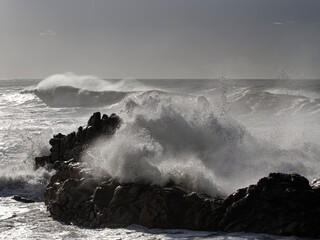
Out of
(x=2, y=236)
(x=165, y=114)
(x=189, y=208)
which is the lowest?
(x=2, y=236)

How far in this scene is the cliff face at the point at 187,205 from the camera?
22.2ft

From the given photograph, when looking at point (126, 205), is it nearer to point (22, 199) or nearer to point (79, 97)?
point (22, 199)

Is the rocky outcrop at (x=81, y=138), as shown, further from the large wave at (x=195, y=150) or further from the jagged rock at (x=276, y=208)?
the jagged rock at (x=276, y=208)

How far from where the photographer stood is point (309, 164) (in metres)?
10.5

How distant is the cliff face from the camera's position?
266 inches

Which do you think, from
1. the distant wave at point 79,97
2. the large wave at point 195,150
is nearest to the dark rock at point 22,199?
the large wave at point 195,150

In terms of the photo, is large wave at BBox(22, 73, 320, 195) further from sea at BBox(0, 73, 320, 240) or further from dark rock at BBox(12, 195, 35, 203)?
dark rock at BBox(12, 195, 35, 203)

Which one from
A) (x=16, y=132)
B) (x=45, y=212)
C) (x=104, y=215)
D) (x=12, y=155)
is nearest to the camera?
(x=104, y=215)

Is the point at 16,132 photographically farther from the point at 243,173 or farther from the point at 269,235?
the point at 269,235

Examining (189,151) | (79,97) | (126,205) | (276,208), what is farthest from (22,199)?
(79,97)

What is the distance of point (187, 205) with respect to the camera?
24.4ft

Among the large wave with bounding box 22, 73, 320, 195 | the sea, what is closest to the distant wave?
the sea

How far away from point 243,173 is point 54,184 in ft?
13.2

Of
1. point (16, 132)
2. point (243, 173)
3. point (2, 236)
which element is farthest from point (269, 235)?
point (16, 132)
